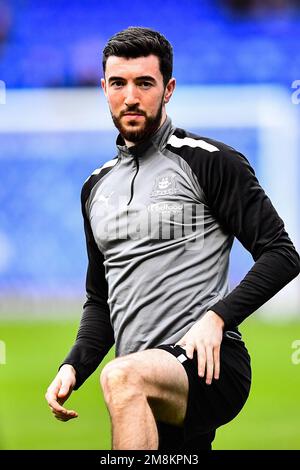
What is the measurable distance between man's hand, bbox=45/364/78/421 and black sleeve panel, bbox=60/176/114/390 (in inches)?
2.1

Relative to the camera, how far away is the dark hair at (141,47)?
8.77 ft

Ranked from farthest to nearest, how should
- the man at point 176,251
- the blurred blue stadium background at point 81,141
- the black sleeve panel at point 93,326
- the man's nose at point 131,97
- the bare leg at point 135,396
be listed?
the blurred blue stadium background at point 81,141 → the black sleeve panel at point 93,326 → the man's nose at point 131,97 → the man at point 176,251 → the bare leg at point 135,396

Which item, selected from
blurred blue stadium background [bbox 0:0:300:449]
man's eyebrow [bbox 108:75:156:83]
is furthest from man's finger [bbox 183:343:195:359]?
blurred blue stadium background [bbox 0:0:300:449]

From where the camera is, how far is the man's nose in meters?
2.63

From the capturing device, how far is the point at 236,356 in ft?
8.61

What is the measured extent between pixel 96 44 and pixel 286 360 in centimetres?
396

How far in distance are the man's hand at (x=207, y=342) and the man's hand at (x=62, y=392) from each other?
37cm

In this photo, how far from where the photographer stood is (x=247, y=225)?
2.59m

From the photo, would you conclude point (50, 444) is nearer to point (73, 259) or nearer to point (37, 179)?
point (73, 259)

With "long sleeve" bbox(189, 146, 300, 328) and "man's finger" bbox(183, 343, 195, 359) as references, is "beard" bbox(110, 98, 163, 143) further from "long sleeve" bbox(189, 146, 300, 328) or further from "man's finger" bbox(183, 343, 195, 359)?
"man's finger" bbox(183, 343, 195, 359)

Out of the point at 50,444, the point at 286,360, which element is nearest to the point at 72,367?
the point at 50,444

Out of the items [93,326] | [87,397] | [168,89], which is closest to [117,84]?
[168,89]

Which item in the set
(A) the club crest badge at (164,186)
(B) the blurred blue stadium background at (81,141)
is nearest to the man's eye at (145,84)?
(A) the club crest badge at (164,186)

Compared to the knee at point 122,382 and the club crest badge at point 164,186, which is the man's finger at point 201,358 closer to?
the knee at point 122,382
